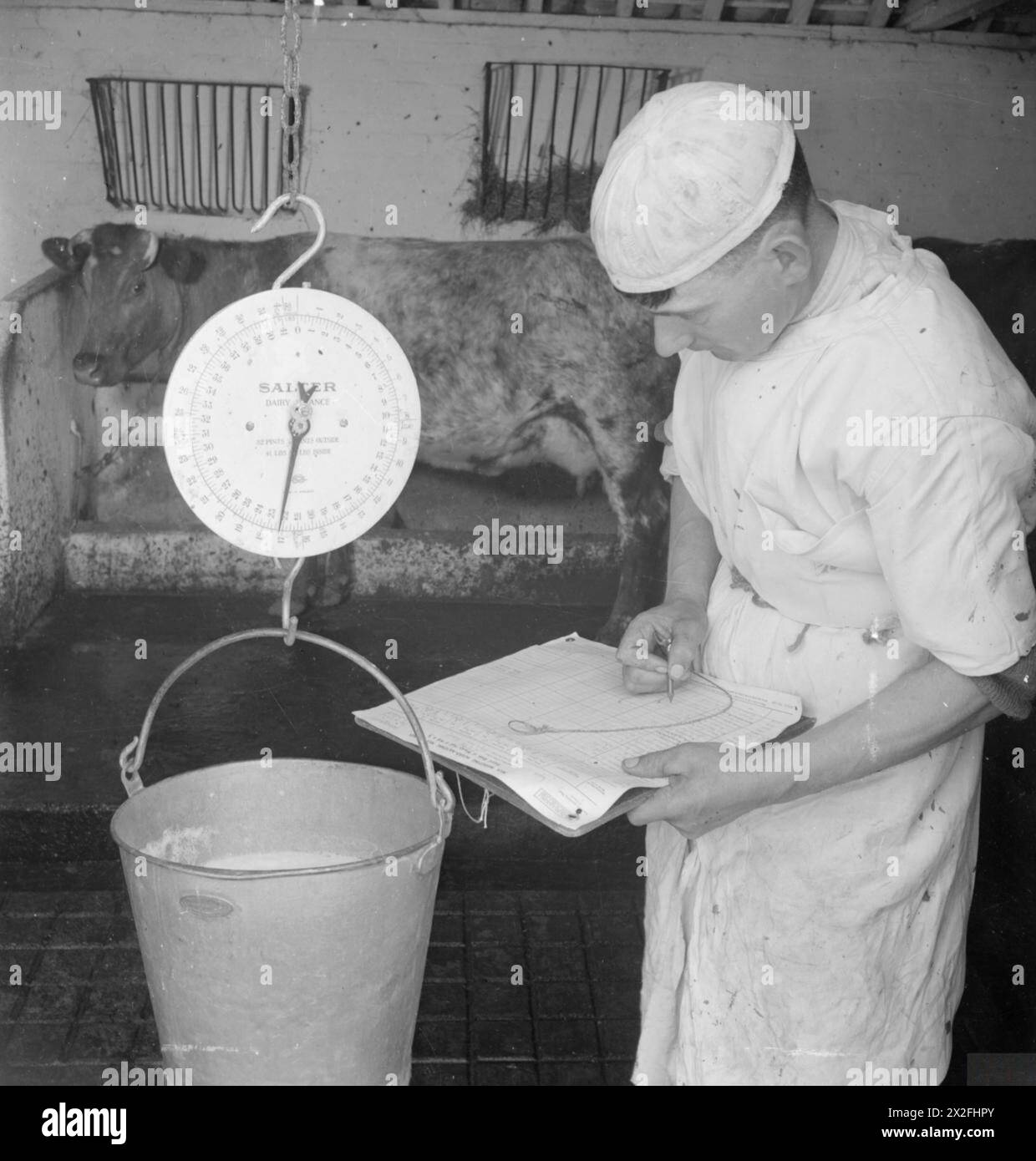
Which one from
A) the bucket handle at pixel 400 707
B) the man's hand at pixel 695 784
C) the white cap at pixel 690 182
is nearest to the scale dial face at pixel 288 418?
the bucket handle at pixel 400 707

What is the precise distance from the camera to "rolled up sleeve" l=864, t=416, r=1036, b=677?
71.7 inches

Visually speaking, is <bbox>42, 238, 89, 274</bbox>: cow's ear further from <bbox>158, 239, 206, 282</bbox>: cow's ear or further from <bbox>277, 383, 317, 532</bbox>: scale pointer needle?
<bbox>277, 383, 317, 532</bbox>: scale pointer needle

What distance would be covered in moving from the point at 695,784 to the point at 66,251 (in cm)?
342

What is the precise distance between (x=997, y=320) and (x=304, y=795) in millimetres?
3041

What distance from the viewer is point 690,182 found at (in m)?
1.79

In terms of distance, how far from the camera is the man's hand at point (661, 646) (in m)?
2.25

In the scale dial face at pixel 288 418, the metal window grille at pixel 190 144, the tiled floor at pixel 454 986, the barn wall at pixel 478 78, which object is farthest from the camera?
the metal window grille at pixel 190 144

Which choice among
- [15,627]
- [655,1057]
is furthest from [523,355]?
[655,1057]

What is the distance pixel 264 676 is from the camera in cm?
435

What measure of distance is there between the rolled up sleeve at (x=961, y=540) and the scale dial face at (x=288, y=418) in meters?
0.77

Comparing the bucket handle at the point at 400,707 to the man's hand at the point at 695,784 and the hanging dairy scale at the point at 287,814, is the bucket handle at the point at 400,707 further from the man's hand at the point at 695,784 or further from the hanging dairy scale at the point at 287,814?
the man's hand at the point at 695,784

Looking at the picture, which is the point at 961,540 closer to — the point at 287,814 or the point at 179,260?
the point at 287,814

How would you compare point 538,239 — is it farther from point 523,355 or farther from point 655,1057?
point 655,1057

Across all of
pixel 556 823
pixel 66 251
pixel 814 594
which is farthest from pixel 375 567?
pixel 556 823
